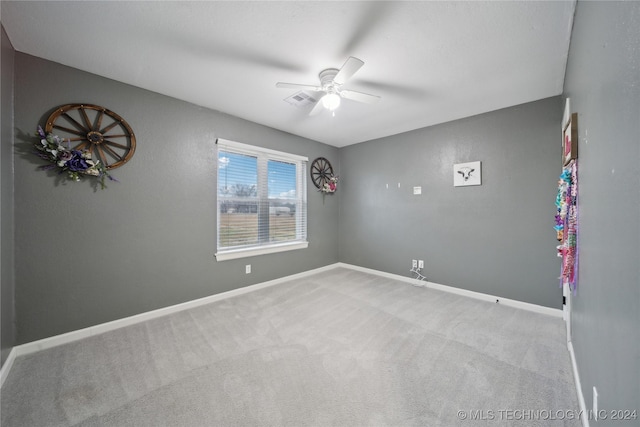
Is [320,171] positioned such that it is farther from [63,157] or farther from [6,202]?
[6,202]

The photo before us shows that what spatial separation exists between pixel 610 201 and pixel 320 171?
150 inches

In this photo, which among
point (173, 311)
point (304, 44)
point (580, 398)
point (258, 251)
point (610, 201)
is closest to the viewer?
point (610, 201)

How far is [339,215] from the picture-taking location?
15.8ft

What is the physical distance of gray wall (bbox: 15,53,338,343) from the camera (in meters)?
1.99

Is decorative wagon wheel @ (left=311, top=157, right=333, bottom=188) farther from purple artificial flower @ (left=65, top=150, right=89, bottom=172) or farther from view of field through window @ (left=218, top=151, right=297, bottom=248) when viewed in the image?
purple artificial flower @ (left=65, top=150, right=89, bottom=172)

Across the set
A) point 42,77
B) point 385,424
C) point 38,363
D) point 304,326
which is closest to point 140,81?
point 42,77

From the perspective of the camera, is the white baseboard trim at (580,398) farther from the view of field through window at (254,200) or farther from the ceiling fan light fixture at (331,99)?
A: the view of field through window at (254,200)

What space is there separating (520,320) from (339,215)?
311cm

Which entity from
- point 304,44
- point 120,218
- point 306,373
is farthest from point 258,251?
point 304,44

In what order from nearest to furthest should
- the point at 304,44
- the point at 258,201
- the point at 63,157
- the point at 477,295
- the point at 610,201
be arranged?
the point at 610,201 < the point at 304,44 < the point at 63,157 < the point at 477,295 < the point at 258,201

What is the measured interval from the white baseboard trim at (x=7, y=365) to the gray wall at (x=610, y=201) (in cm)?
330

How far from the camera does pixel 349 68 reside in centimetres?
175

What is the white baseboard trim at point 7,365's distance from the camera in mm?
1640

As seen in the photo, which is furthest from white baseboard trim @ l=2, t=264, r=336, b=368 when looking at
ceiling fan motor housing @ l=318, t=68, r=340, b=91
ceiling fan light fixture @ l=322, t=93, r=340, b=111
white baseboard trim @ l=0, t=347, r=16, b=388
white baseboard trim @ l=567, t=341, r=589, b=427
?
white baseboard trim @ l=567, t=341, r=589, b=427
